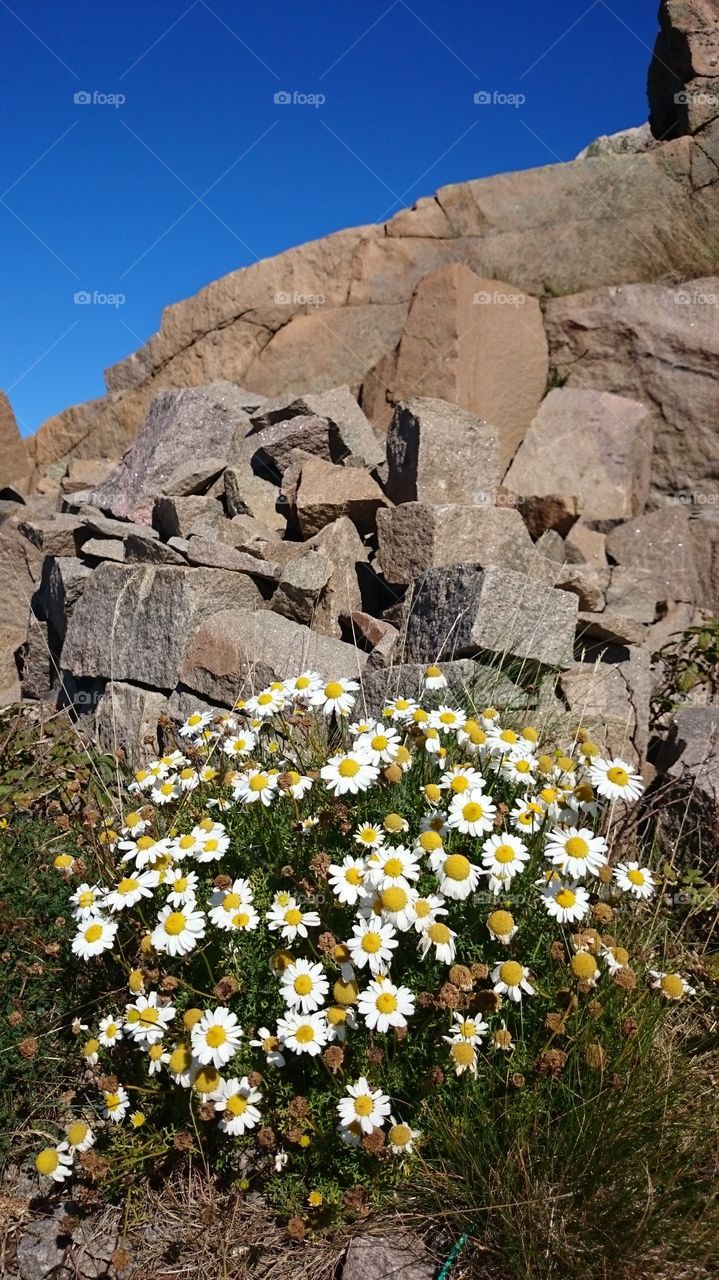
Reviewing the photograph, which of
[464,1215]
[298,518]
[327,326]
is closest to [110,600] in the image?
[298,518]

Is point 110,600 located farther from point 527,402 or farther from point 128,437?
point 128,437

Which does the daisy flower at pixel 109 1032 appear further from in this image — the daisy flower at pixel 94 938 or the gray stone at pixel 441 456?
the gray stone at pixel 441 456

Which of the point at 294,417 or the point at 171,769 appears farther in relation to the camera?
the point at 294,417

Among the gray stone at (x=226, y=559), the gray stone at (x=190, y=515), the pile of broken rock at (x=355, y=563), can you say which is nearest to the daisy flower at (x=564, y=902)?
the pile of broken rock at (x=355, y=563)

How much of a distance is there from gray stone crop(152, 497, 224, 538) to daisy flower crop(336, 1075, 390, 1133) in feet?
13.8

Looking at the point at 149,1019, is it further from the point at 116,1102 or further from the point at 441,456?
the point at 441,456

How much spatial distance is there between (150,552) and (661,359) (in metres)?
5.09

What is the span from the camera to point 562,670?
465cm

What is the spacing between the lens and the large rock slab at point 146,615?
5.05m

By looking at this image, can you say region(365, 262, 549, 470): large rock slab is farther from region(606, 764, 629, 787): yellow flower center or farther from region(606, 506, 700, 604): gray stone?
region(606, 764, 629, 787): yellow flower center

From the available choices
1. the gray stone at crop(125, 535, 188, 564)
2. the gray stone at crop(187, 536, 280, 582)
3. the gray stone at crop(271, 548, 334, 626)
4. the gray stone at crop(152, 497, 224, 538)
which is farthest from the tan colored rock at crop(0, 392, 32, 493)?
the gray stone at crop(271, 548, 334, 626)

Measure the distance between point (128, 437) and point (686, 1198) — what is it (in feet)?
31.0

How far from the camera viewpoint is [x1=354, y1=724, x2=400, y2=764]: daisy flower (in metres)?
2.69

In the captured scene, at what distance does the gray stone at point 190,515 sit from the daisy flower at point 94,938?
3676 millimetres
